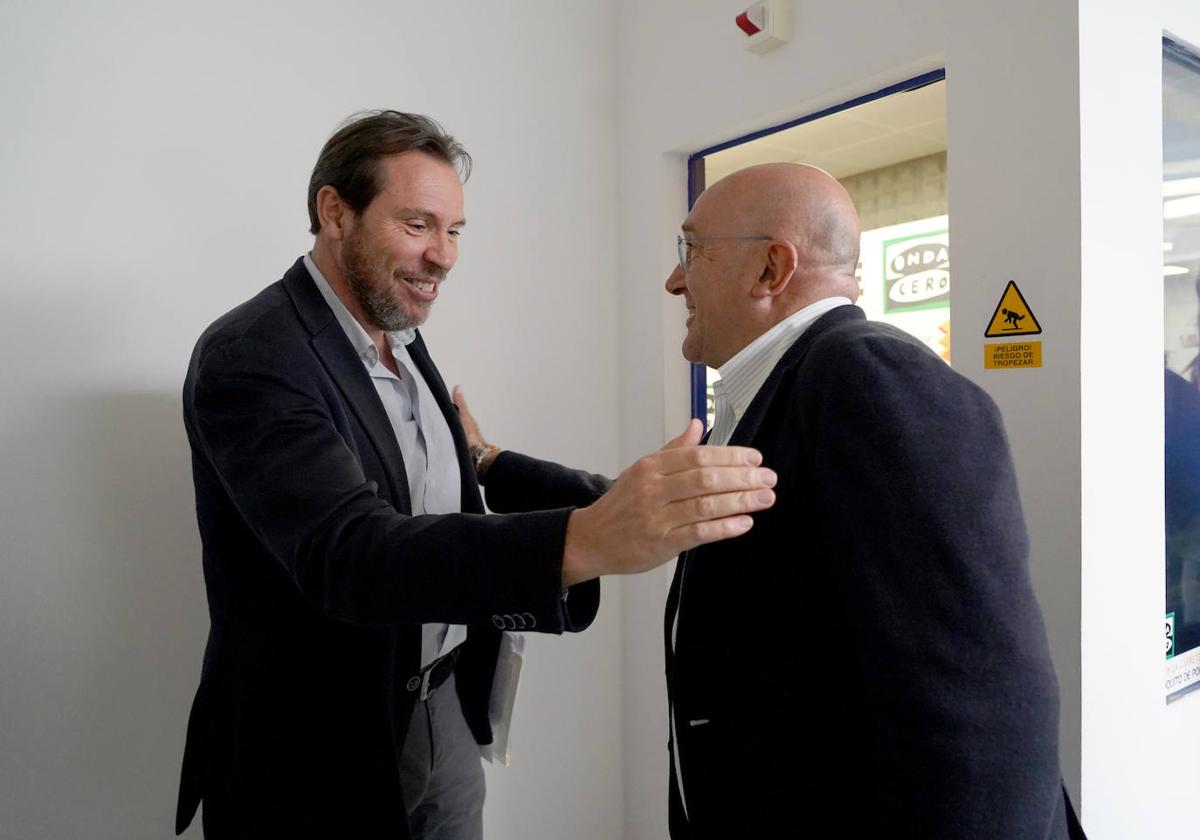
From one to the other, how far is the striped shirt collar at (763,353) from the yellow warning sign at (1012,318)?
54cm

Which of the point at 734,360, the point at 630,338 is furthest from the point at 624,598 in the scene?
the point at 734,360

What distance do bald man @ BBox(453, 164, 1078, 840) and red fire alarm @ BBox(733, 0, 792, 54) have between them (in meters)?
1.04

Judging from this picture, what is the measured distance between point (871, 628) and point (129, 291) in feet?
5.91

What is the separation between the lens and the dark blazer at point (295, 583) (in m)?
1.08

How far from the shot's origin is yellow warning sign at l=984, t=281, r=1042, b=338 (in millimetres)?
1613

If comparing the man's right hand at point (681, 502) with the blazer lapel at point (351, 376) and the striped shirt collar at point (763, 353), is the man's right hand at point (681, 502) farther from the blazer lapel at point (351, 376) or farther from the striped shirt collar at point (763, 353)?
the blazer lapel at point (351, 376)

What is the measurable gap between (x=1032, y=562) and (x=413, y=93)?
204 cm

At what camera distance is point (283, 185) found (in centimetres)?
206

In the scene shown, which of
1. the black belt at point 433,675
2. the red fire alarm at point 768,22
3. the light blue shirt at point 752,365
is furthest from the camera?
the red fire alarm at point 768,22

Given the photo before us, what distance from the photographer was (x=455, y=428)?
177 cm

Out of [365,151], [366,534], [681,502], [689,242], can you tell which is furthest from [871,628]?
[365,151]

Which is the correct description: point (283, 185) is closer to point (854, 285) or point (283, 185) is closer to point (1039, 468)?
point (854, 285)

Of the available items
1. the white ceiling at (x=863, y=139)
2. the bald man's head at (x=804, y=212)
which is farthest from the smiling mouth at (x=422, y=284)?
the white ceiling at (x=863, y=139)

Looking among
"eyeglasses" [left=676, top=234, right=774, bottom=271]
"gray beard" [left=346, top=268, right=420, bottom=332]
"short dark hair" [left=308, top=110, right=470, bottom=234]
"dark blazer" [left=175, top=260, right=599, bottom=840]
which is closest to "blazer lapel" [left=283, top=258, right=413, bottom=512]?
"dark blazer" [left=175, top=260, right=599, bottom=840]
